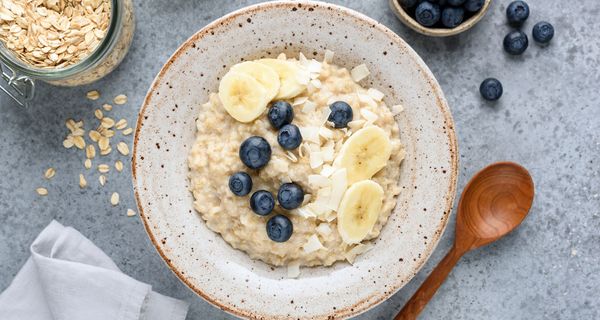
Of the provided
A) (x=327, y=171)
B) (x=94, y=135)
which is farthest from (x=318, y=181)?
(x=94, y=135)

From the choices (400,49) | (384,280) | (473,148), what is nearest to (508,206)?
(473,148)

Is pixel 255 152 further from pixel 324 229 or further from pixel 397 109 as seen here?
pixel 397 109

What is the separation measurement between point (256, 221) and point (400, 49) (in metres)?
0.77

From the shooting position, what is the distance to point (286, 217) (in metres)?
2.17

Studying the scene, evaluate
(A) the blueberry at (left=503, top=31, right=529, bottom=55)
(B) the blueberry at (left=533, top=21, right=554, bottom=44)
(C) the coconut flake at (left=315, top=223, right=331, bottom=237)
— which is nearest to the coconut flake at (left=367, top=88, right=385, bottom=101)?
(C) the coconut flake at (left=315, top=223, right=331, bottom=237)

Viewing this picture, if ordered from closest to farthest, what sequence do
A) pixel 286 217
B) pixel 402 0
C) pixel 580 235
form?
pixel 286 217 < pixel 402 0 < pixel 580 235

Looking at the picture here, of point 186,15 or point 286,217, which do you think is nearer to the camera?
point 286,217

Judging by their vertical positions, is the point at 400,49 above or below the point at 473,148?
above

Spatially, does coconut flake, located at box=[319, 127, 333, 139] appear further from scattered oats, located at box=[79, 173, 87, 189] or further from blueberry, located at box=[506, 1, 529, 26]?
scattered oats, located at box=[79, 173, 87, 189]

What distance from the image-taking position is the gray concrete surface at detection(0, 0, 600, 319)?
259cm

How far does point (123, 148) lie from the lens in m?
2.60

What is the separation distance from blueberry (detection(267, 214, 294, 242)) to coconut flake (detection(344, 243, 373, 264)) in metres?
0.26

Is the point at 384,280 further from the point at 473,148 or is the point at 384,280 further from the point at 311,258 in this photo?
the point at 473,148

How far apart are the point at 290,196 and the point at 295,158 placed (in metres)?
0.13
